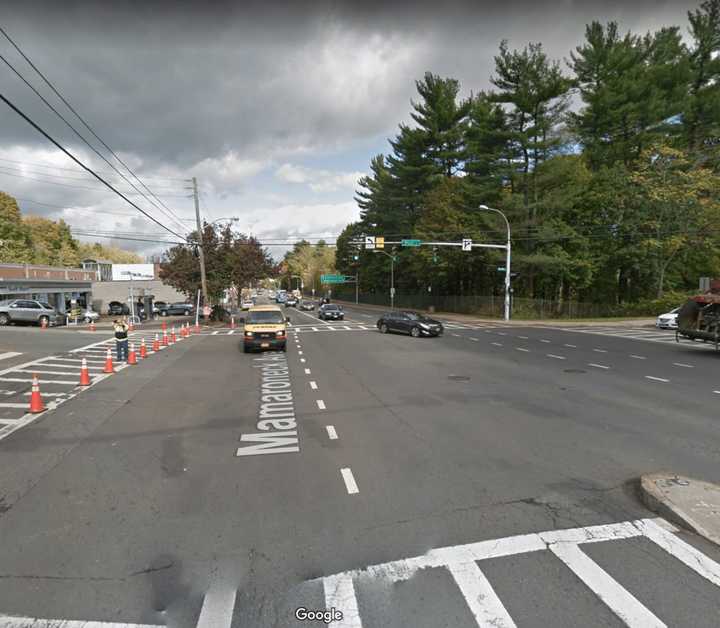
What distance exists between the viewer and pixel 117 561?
381 centimetres

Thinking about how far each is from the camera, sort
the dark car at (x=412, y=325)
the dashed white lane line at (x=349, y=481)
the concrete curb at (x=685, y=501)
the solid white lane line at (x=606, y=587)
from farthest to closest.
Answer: the dark car at (x=412, y=325) < the dashed white lane line at (x=349, y=481) < the concrete curb at (x=685, y=501) < the solid white lane line at (x=606, y=587)

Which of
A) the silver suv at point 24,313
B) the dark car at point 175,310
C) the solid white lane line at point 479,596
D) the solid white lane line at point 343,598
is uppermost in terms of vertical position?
the silver suv at point 24,313

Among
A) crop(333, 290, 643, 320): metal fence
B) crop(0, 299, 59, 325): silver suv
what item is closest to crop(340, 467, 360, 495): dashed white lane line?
crop(0, 299, 59, 325): silver suv

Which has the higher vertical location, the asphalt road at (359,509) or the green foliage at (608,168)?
the green foliage at (608,168)

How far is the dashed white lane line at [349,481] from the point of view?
16.9ft

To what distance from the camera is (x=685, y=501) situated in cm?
455

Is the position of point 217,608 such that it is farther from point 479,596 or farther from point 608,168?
point 608,168

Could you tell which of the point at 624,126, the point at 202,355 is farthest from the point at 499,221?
the point at 202,355

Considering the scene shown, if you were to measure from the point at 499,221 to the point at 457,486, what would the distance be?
122 ft

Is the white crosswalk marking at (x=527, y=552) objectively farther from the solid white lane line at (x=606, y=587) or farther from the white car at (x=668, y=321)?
the white car at (x=668, y=321)

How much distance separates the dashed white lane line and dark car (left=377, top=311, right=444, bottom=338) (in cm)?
1859

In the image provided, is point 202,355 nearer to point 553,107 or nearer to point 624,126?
point 553,107

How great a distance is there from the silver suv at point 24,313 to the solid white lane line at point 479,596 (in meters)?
34.4

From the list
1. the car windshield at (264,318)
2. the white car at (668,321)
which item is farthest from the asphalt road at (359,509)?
the white car at (668,321)
